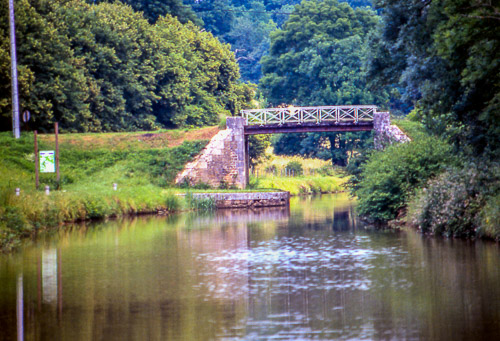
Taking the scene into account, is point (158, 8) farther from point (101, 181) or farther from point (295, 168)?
point (101, 181)

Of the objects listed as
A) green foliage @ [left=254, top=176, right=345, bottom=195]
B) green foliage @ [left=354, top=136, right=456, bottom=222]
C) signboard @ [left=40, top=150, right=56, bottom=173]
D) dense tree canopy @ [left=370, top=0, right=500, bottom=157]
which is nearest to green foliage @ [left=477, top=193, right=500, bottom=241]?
dense tree canopy @ [left=370, top=0, right=500, bottom=157]

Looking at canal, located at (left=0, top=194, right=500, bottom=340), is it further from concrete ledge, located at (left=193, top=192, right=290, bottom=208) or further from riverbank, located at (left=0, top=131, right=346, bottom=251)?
concrete ledge, located at (left=193, top=192, right=290, bottom=208)

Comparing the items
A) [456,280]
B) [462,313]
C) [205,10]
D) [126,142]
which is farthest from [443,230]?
[205,10]

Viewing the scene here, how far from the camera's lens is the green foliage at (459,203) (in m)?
18.5

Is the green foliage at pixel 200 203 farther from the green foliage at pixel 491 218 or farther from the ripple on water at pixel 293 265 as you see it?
the green foliage at pixel 491 218

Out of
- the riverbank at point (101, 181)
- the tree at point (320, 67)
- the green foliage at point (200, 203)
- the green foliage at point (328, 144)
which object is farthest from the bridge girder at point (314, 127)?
the tree at point (320, 67)

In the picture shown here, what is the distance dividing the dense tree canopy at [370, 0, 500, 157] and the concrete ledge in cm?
1811

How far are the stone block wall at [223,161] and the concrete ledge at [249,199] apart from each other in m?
4.84

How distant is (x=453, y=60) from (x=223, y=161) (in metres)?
28.3

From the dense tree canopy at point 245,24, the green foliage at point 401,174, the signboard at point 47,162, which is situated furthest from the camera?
the dense tree canopy at point 245,24

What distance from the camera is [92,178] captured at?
37.1 m

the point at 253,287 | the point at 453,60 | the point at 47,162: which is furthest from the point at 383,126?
the point at 253,287

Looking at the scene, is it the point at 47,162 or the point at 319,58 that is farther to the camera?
the point at 319,58

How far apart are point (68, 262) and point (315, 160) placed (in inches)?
1646
